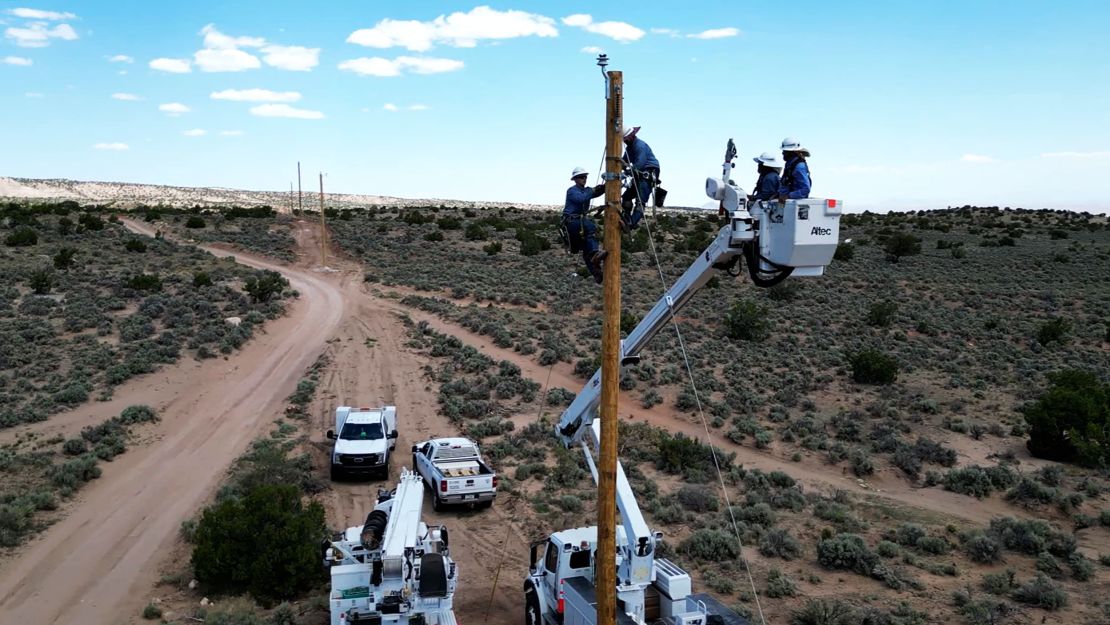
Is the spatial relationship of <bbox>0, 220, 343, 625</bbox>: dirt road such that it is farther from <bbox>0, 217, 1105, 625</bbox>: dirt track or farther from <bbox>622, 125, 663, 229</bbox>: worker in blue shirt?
<bbox>622, 125, 663, 229</bbox>: worker in blue shirt

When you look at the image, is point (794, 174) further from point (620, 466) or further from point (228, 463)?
point (228, 463)

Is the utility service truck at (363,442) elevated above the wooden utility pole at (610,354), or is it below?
below

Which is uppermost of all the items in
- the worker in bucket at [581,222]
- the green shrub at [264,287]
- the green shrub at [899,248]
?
the worker in bucket at [581,222]

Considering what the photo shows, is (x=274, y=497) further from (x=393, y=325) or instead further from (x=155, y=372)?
(x=393, y=325)

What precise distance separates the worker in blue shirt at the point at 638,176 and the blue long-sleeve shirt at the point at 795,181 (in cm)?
154

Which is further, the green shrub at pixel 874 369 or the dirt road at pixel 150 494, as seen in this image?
the green shrub at pixel 874 369

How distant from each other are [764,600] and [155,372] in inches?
1022

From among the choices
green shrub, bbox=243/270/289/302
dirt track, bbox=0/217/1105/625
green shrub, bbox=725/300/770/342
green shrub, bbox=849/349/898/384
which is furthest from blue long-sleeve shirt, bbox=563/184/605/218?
green shrub, bbox=243/270/289/302

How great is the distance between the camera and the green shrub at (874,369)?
3036 cm

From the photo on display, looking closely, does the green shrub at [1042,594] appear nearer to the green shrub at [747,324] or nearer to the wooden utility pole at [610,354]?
the wooden utility pole at [610,354]

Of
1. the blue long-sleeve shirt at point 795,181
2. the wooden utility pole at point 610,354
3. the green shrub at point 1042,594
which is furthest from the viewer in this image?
the green shrub at point 1042,594

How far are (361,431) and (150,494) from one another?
5.89 metres

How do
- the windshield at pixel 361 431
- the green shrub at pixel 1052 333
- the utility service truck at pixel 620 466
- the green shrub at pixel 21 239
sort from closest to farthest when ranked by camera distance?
1. the utility service truck at pixel 620 466
2. the windshield at pixel 361 431
3. the green shrub at pixel 1052 333
4. the green shrub at pixel 21 239

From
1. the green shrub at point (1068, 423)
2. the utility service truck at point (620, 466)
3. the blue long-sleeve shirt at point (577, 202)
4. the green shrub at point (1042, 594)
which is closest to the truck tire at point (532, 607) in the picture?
the utility service truck at point (620, 466)
